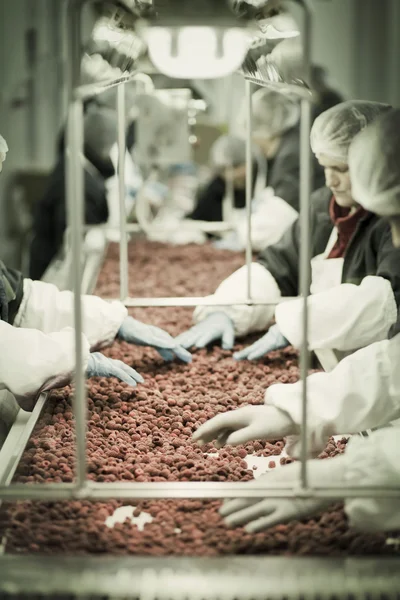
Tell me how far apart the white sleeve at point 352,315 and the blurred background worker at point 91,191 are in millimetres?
2253

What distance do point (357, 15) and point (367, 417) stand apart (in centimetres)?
580

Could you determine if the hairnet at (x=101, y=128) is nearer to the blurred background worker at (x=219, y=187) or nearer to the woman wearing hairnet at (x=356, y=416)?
the blurred background worker at (x=219, y=187)

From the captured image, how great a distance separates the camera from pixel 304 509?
Result: 4.38ft

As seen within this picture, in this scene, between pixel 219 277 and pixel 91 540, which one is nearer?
pixel 91 540

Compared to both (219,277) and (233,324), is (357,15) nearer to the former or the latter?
(219,277)

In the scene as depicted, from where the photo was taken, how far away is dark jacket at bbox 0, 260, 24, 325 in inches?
71.1

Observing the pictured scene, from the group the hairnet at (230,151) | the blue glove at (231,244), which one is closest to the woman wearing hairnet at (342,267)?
the blue glove at (231,244)

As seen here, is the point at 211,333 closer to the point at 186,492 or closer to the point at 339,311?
the point at 339,311

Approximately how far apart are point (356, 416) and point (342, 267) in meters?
0.58

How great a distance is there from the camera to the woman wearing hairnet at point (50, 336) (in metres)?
1.69

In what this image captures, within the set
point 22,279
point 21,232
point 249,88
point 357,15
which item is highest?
point 357,15

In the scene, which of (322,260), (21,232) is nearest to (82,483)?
(322,260)

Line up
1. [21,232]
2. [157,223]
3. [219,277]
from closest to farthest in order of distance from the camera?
[219,277] < [157,223] < [21,232]

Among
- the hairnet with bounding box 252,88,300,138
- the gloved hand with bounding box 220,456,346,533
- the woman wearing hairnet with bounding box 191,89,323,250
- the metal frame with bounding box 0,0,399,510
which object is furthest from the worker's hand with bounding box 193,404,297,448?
the hairnet with bounding box 252,88,300,138
